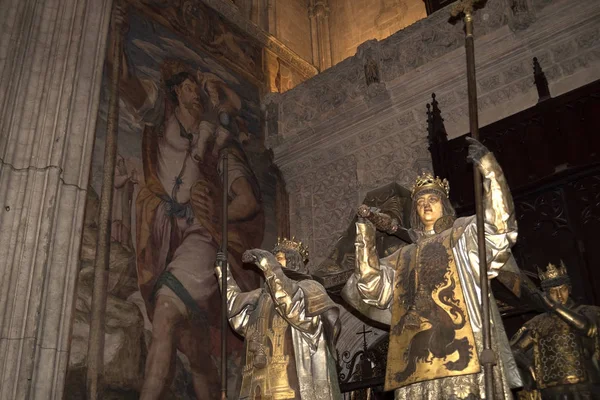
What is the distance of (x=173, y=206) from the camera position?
8.19 meters

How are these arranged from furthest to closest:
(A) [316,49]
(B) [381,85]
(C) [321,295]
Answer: (A) [316,49], (B) [381,85], (C) [321,295]

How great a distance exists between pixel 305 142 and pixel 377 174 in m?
1.29

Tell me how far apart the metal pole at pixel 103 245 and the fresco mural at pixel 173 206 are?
0.08m

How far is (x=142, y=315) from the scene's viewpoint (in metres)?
7.32

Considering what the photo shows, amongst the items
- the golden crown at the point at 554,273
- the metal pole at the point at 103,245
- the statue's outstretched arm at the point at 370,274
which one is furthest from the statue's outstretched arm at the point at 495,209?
the metal pole at the point at 103,245

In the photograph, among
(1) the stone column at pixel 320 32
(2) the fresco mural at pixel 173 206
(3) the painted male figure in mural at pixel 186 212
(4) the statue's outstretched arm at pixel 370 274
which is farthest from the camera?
(1) the stone column at pixel 320 32

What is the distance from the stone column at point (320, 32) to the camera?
40.5ft

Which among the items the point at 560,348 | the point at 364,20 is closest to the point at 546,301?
the point at 560,348

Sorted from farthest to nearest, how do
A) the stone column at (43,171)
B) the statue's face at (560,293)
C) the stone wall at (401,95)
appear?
the stone wall at (401,95)
the stone column at (43,171)
the statue's face at (560,293)

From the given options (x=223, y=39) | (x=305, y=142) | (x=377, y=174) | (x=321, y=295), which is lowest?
(x=321, y=295)

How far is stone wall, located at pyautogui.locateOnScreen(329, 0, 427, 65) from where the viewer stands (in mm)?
11664

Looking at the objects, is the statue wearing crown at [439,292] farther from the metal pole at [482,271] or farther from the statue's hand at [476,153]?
the metal pole at [482,271]

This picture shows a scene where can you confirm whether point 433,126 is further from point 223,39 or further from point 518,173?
point 223,39

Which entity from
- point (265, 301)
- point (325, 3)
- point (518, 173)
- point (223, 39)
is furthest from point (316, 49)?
point (265, 301)
